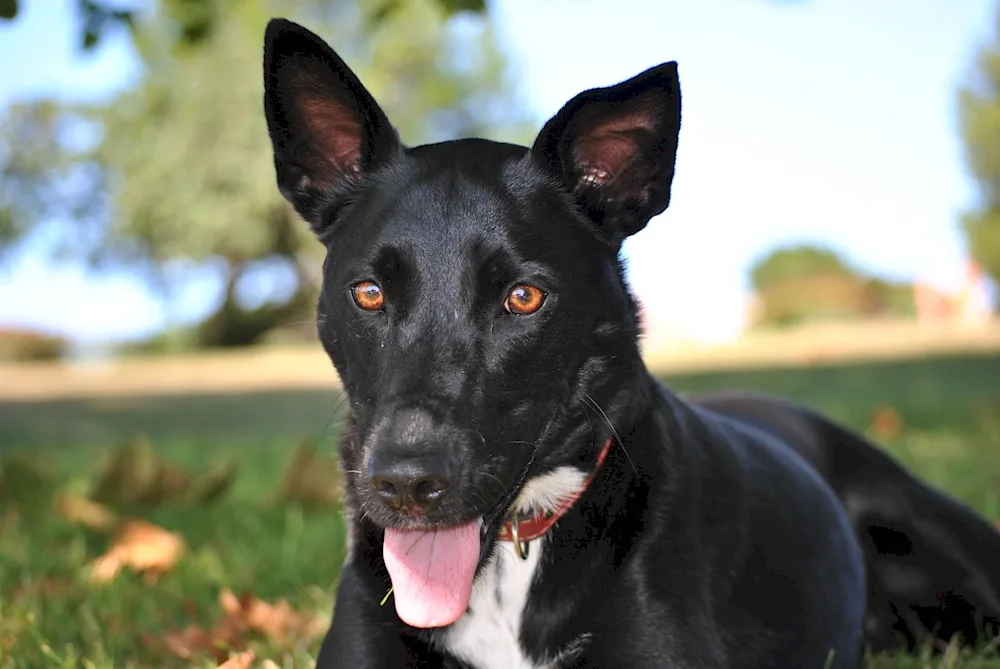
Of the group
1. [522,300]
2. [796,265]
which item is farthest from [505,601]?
[796,265]

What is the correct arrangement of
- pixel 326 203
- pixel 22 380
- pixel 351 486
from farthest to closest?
1. pixel 22 380
2. pixel 326 203
3. pixel 351 486

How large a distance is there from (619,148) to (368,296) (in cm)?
102

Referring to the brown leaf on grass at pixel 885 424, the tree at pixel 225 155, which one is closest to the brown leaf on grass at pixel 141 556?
the brown leaf on grass at pixel 885 424

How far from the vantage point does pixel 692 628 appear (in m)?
3.27

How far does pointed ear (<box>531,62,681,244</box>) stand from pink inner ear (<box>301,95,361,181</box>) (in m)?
0.68

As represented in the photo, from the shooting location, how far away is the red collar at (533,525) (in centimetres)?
335

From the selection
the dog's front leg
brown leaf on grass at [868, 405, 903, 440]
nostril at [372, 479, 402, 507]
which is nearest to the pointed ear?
nostril at [372, 479, 402, 507]

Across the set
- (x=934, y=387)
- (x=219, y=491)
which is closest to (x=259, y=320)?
(x=934, y=387)

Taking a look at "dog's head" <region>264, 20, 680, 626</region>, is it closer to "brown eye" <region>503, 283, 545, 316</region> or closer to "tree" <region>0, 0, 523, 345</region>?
"brown eye" <region>503, 283, 545, 316</region>

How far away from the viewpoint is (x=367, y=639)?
328 cm

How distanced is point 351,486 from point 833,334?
30.9 meters

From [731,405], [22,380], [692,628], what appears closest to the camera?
[692,628]

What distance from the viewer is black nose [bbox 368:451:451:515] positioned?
9.07ft

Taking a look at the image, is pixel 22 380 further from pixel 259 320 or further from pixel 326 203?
pixel 326 203
